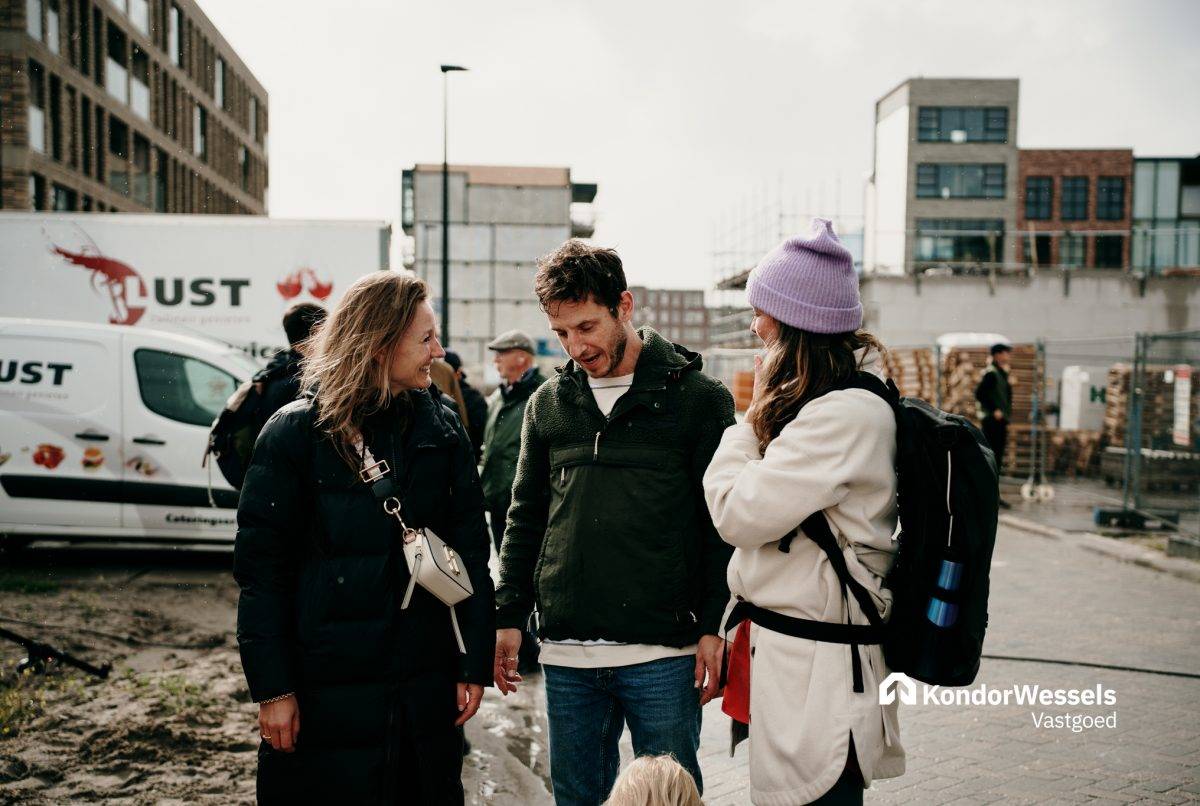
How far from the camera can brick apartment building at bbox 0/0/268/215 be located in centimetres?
2581

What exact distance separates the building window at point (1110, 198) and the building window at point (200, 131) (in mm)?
51910

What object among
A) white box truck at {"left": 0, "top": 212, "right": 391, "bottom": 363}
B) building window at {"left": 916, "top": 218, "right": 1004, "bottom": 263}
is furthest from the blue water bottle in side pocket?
building window at {"left": 916, "top": 218, "right": 1004, "bottom": 263}

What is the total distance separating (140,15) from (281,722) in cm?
3982

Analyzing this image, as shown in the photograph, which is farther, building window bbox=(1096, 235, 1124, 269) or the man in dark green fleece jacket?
building window bbox=(1096, 235, 1124, 269)

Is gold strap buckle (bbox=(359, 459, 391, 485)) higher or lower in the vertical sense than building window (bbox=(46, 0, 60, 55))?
lower

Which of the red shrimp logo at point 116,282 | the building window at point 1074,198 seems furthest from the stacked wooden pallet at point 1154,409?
the building window at point 1074,198

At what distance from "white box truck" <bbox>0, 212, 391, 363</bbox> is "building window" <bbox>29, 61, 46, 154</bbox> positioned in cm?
1750

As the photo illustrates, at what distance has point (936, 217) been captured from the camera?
6012 centimetres

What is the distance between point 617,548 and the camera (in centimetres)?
255

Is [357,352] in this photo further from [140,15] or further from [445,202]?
[140,15]

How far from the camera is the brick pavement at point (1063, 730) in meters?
3.94

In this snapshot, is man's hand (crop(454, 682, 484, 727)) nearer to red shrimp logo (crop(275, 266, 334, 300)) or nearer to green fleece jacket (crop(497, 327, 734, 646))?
green fleece jacket (crop(497, 327, 734, 646))

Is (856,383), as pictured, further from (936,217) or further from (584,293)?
(936,217)

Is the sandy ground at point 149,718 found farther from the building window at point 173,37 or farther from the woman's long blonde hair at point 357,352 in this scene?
the building window at point 173,37
